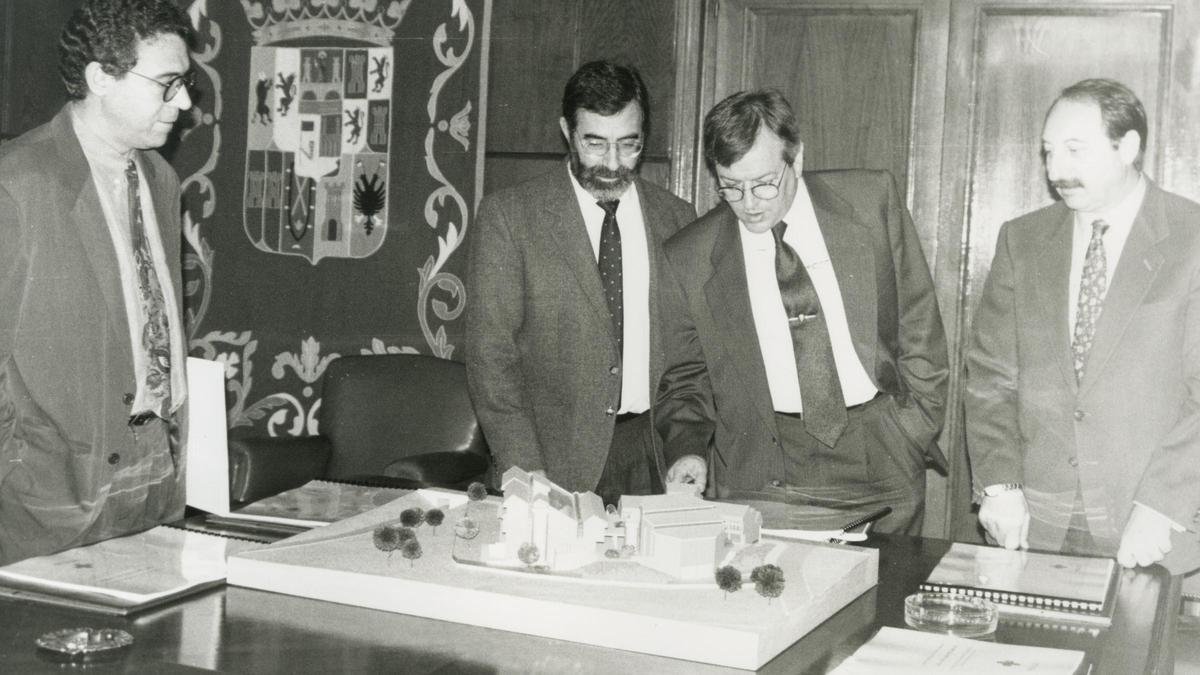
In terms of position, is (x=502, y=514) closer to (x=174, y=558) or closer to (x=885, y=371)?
(x=174, y=558)

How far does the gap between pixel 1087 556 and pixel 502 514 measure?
48.2 inches

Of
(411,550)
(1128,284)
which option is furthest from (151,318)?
(1128,284)

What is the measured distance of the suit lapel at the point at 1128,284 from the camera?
9.94ft

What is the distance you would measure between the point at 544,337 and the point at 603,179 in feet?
1.51

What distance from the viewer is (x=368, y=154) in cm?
522

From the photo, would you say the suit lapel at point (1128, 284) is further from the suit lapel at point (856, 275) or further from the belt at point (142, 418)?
the belt at point (142, 418)

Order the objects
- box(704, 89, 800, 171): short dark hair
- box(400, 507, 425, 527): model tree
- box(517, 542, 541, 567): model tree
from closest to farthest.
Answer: box(517, 542, 541, 567): model tree
box(400, 507, 425, 527): model tree
box(704, 89, 800, 171): short dark hair

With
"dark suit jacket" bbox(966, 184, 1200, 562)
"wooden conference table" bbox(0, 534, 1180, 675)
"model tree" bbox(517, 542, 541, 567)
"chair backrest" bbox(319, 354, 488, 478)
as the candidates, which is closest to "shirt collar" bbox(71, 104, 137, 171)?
"wooden conference table" bbox(0, 534, 1180, 675)

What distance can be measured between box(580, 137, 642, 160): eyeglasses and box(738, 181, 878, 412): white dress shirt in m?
0.39

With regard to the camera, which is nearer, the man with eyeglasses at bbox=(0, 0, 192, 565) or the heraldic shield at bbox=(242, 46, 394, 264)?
the man with eyeglasses at bbox=(0, 0, 192, 565)

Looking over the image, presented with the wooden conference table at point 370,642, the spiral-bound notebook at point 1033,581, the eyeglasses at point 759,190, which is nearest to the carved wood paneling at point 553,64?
the eyeglasses at point 759,190

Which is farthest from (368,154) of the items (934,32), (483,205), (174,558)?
(174,558)

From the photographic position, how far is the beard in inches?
140

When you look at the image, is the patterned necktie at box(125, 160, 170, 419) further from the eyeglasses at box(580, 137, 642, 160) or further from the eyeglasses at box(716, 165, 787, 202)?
the eyeglasses at box(716, 165, 787, 202)
